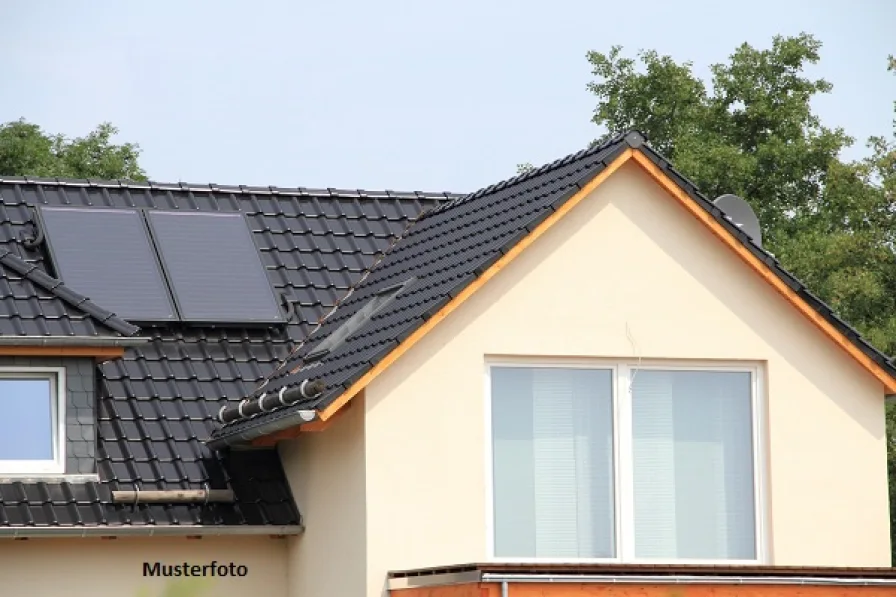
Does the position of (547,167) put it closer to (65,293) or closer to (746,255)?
(746,255)

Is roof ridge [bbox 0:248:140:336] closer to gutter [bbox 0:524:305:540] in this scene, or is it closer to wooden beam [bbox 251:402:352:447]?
wooden beam [bbox 251:402:352:447]

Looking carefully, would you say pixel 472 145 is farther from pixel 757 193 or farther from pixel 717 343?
pixel 717 343

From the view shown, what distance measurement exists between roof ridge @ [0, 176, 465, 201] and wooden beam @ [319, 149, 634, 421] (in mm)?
4714

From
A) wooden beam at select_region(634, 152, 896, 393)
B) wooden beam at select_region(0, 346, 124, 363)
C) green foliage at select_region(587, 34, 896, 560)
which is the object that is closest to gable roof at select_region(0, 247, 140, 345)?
wooden beam at select_region(0, 346, 124, 363)

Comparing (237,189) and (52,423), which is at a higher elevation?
(237,189)

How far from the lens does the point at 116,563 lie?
1817 centimetres

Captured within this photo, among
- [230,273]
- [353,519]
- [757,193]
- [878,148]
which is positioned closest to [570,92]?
[757,193]

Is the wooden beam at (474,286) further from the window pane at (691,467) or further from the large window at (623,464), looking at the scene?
the window pane at (691,467)

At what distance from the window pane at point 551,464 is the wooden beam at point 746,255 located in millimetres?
1841

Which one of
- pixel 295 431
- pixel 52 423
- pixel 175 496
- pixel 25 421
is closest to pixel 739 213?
pixel 295 431

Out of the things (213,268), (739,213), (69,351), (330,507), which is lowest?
(330,507)

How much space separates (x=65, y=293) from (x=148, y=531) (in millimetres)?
2451

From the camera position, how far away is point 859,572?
631 inches

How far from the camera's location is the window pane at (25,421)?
59.7 feet
